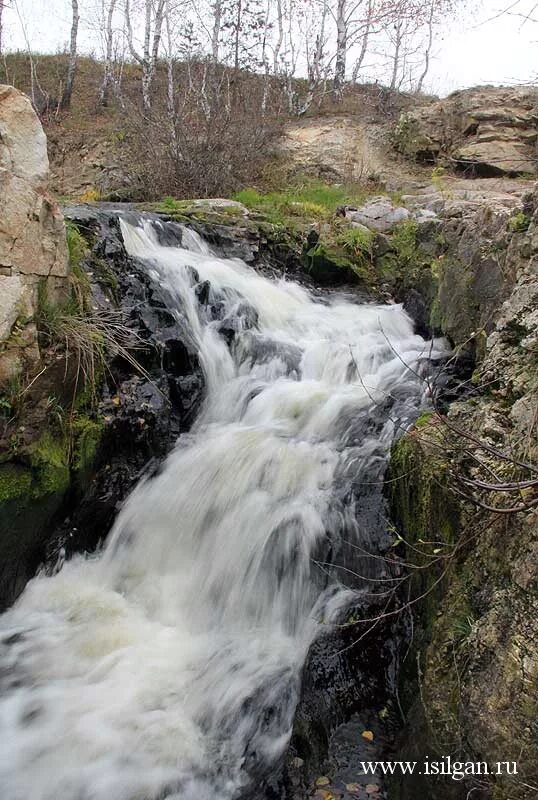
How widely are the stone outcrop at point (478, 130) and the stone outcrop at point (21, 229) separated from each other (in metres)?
9.38

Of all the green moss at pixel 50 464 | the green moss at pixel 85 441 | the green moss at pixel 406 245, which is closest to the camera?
the green moss at pixel 50 464

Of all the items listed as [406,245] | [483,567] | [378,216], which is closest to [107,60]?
[378,216]

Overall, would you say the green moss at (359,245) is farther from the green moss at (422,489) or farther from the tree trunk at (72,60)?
the tree trunk at (72,60)

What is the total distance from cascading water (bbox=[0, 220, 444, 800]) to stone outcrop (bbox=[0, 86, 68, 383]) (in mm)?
1478

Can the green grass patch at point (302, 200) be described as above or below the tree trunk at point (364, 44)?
below

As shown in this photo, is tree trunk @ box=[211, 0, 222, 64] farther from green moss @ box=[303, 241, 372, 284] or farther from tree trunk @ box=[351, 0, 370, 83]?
green moss @ box=[303, 241, 372, 284]

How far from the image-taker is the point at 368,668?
3.11 metres

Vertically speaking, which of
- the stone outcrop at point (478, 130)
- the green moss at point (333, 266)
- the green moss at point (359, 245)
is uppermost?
the stone outcrop at point (478, 130)

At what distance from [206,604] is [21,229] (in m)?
2.92

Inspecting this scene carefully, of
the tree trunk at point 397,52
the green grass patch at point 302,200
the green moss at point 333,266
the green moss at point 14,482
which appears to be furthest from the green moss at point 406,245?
the tree trunk at point 397,52

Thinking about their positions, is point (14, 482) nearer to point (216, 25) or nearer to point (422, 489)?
point (422, 489)

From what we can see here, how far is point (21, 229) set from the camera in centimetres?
391

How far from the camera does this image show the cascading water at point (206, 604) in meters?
2.80

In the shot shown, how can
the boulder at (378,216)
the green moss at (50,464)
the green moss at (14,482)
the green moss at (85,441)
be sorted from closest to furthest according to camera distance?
the green moss at (14,482) < the green moss at (50,464) < the green moss at (85,441) < the boulder at (378,216)
